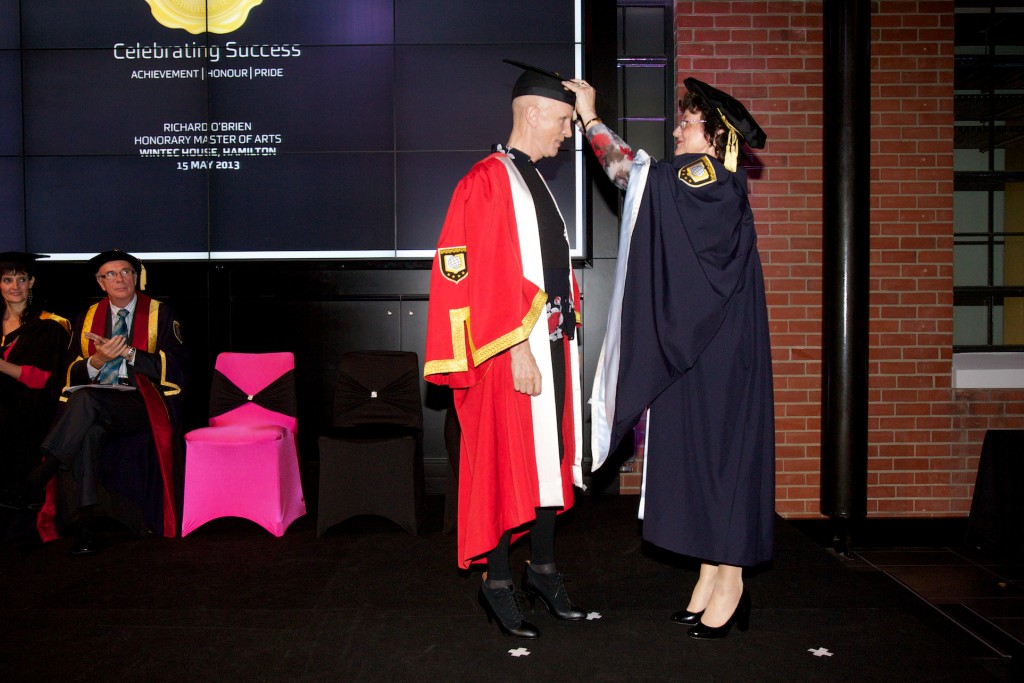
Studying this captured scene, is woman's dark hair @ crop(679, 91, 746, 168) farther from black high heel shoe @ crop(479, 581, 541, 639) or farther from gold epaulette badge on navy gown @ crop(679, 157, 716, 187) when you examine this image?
black high heel shoe @ crop(479, 581, 541, 639)

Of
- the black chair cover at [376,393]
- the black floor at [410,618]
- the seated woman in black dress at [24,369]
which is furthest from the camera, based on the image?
the black chair cover at [376,393]

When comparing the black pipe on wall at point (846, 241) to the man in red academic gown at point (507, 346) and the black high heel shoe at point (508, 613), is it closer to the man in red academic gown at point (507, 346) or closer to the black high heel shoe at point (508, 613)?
the man in red academic gown at point (507, 346)

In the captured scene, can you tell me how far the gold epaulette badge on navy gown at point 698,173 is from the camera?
2254 millimetres

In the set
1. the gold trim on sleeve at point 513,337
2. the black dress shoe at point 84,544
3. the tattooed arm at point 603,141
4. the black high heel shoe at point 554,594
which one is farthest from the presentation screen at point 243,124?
the black high heel shoe at point 554,594

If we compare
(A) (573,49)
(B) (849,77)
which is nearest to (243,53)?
(A) (573,49)

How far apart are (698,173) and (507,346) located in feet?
2.44

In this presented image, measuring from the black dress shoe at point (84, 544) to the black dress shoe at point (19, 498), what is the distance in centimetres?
33

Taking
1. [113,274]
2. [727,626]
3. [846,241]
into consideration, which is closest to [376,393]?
[113,274]

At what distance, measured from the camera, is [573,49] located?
4.29 metres

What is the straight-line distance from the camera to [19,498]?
3.47 meters

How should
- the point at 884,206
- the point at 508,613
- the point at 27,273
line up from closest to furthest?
the point at 508,613
the point at 27,273
the point at 884,206

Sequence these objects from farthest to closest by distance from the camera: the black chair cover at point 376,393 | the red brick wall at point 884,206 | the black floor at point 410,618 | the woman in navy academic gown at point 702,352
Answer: the red brick wall at point 884,206, the black chair cover at point 376,393, the woman in navy academic gown at point 702,352, the black floor at point 410,618

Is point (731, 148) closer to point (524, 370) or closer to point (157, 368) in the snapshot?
point (524, 370)

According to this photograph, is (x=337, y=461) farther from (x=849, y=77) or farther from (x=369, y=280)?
(x=849, y=77)
